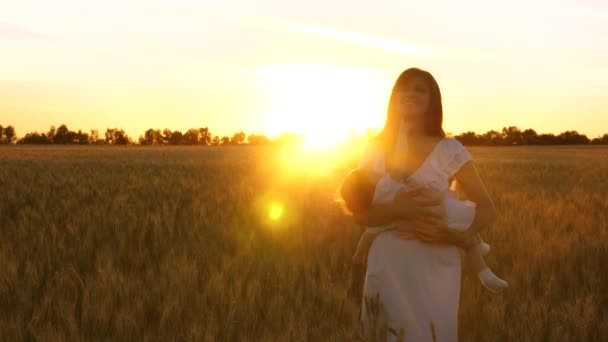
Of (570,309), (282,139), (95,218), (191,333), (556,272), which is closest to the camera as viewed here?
(191,333)

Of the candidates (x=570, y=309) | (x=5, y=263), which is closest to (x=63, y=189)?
(x=5, y=263)

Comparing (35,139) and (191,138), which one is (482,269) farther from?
(35,139)

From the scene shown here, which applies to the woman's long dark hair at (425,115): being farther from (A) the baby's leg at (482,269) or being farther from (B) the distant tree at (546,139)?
(B) the distant tree at (546,139)

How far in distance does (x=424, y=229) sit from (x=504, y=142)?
2546 inches

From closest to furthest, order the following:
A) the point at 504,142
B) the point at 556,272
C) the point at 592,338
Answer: the point at 592,338, the point at 556,272, the point at 504,142

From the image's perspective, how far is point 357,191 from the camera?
2420mm

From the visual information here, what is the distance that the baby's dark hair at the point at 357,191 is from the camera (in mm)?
2420

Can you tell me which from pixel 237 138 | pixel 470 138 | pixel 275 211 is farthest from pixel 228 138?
pixel 275 211

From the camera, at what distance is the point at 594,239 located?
4.88 metres

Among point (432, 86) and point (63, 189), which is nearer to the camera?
point (432, 86)

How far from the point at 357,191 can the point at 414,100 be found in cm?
47

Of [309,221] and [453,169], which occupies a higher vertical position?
[453,169]

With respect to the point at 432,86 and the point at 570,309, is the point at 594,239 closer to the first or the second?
the point at 570,309

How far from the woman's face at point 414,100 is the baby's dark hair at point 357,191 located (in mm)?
341
